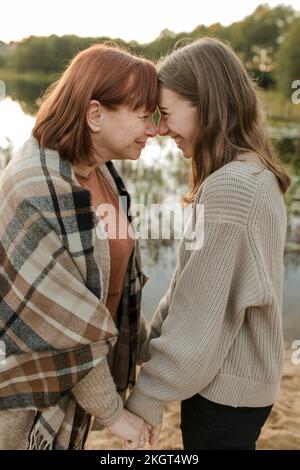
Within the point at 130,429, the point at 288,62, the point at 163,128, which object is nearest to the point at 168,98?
the point at 163,128

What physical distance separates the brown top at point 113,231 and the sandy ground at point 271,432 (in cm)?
118

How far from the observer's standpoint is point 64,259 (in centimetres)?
139

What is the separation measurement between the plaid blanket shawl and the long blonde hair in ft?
1.24

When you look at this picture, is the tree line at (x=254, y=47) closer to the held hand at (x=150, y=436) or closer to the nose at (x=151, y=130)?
the nose at (x=151, y=130)

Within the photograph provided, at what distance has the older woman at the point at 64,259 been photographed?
1392 millimetres

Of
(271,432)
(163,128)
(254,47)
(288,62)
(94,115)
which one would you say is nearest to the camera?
(94,115)

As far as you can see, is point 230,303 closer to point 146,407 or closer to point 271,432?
point 146,407

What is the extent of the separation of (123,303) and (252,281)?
57cm

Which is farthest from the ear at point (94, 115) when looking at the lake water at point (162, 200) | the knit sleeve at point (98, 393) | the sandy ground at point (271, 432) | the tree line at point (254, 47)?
the tree line at point (254, 47)

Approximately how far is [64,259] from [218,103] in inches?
23.8

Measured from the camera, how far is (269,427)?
9.23ft

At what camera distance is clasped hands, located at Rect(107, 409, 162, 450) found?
5.13ft

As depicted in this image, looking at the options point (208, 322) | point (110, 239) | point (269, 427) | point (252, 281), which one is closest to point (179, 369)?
point (208, 322)

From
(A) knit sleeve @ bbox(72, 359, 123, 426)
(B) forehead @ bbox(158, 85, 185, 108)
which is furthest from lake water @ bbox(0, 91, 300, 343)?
(B) forehead @ bbox(158, 85, 185, 108)
